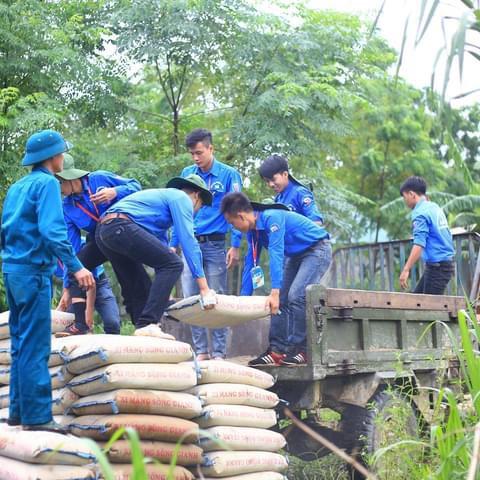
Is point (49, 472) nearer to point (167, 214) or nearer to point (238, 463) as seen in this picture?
point (238, 463)

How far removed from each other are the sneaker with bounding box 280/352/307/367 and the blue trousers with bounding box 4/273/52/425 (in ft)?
5.73

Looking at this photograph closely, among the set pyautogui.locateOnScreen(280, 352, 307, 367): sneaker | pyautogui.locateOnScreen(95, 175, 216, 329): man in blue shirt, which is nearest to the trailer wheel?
pyautogui.locateOnScreen(280, 352, 307, 367): sneaker

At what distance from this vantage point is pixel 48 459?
4.04 m

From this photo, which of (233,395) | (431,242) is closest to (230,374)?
(233,395)

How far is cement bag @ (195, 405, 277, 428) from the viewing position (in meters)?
4.92

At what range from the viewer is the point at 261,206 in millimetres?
6066

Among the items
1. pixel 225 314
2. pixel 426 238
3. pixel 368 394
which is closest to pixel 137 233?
pixel 225 314

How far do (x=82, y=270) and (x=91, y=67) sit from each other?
6.80 m

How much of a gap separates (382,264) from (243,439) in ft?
20.1

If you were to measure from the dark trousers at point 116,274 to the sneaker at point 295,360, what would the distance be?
995 mm

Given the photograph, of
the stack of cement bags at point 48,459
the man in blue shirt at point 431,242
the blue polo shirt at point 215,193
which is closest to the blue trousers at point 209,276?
the blue polo shirt at point 215,193

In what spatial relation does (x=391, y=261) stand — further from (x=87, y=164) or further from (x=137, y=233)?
(x=137, y=233)

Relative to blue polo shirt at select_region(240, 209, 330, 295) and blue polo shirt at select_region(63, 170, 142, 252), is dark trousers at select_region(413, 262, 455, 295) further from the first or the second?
blue polo shirt at select_region(63, 170, 142, 252)

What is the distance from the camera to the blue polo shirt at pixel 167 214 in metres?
5.42
